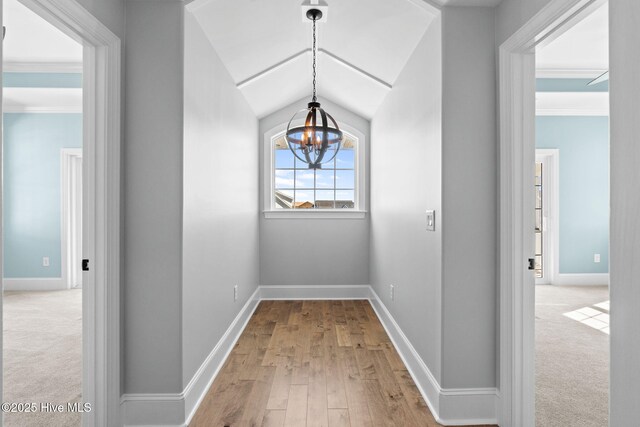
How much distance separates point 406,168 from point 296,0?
4.62 feet

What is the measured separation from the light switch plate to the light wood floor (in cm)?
105

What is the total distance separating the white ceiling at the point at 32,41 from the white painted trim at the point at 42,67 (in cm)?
2

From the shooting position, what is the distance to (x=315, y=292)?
4.83 metres

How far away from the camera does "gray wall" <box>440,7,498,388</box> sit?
6.83 ft

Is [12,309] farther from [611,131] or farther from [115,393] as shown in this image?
[611,131]

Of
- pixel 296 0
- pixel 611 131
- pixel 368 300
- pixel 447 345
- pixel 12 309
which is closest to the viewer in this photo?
pixel 611 131

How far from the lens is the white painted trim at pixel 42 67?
4.23 m

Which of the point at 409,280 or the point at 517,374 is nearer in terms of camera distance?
the point at 517,374

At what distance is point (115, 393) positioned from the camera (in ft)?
6.28

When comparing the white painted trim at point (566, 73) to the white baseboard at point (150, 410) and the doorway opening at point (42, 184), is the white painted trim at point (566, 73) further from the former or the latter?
the doorway opening at point (42, 184)

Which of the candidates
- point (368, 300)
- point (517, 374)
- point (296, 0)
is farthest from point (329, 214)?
point (517, 374)

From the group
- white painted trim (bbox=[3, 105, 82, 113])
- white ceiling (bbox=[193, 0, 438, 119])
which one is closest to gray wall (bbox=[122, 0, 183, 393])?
white ceiling (bbox=[193, 0, 438, 119])

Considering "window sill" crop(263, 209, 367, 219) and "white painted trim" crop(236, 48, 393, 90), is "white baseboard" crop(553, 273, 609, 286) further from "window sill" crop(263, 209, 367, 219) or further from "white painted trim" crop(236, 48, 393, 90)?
"white painted trim" crop(236, 48, 393, 90)

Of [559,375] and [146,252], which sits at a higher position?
[146,252]
